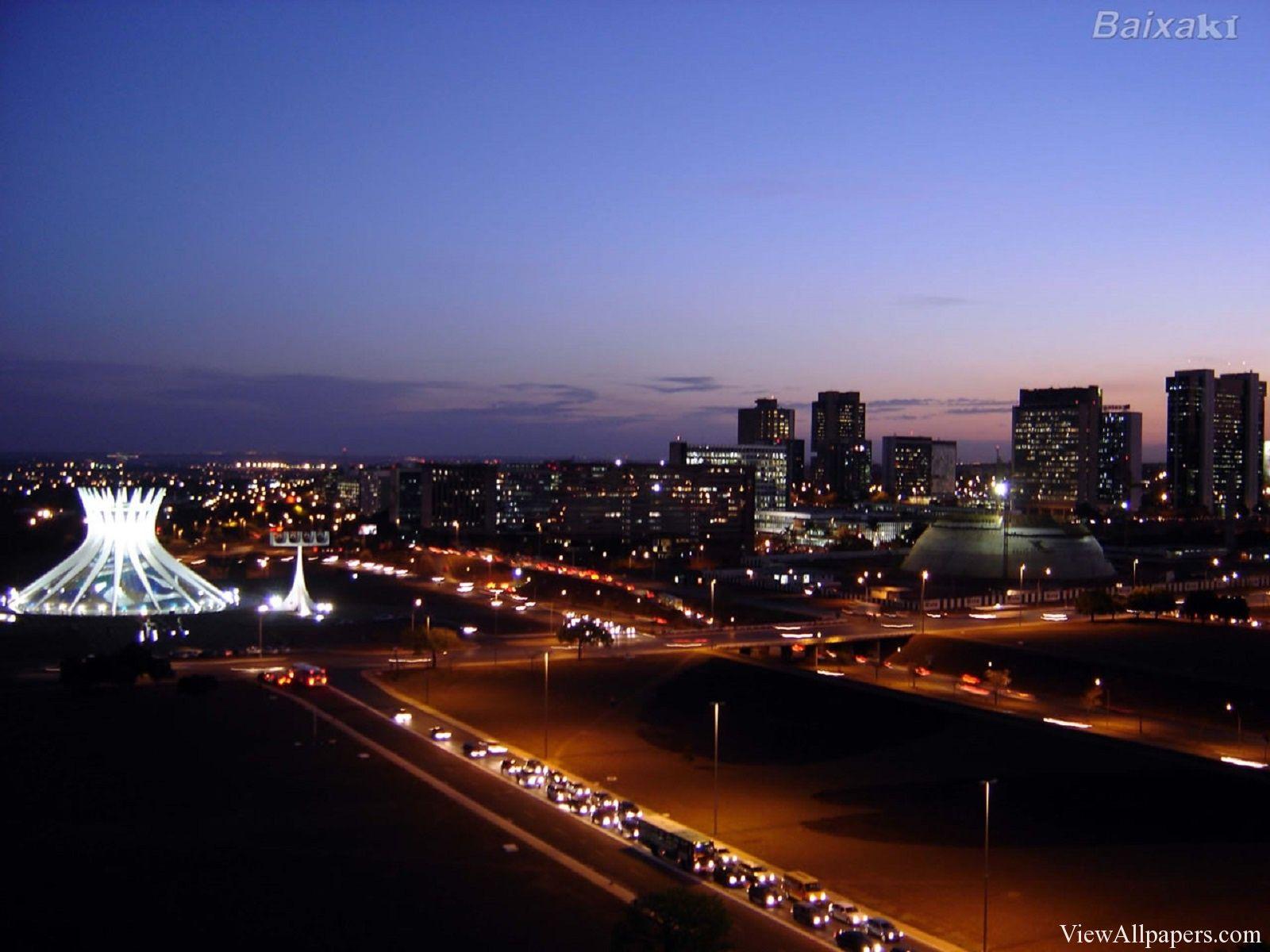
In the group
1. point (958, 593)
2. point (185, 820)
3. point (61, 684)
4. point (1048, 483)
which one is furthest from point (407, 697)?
point (1048, 483)

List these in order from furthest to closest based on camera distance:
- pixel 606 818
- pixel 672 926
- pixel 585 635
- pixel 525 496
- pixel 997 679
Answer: pixel 525 496
pixel 585 635
pixel 997 679
pixel 606 818
pixel 672 926

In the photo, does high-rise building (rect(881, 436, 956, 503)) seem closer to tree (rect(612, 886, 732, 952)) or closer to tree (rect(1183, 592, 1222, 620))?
tree (rect(1183, 592, 1222, 620))

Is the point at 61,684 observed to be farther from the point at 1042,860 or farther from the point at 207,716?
the point at 1042,860

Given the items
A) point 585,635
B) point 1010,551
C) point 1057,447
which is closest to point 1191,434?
point 1057,447

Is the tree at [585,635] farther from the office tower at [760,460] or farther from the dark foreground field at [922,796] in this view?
the office tower at [760,460]

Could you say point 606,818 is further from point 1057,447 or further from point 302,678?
point 1057,447

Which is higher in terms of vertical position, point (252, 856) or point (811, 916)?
point (811, 916)
